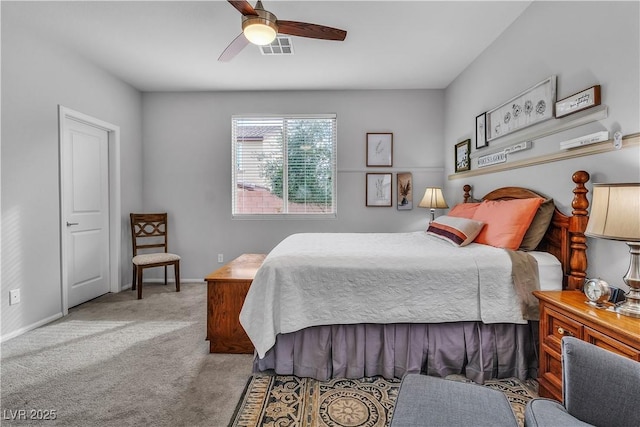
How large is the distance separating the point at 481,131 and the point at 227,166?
3.22 metres

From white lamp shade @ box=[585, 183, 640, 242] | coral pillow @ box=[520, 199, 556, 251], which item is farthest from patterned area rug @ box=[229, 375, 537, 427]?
white lamp shade @ box=[585, 183, 640, 242]

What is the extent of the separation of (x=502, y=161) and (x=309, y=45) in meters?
2.17

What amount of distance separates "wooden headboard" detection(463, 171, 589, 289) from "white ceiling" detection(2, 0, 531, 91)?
1666 mm

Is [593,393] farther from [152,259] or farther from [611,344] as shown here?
[152,259]

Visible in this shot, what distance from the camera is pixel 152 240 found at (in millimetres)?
4262

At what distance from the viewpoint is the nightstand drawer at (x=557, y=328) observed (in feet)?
4.91

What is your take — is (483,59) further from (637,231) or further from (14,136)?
(14,136)

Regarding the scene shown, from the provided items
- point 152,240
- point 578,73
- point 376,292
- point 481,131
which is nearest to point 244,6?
point 376,292

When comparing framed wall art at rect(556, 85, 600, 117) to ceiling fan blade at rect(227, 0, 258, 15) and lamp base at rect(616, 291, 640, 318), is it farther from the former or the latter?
ceiling fan blade at rect(227, 0, 258, 15)

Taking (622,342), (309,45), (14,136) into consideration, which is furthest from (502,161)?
(14,136)

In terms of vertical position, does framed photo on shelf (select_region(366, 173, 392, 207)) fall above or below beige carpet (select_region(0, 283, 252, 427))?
above

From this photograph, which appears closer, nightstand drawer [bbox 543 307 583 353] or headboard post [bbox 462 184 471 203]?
nightstand drawer [bbox 543 307 583 353]

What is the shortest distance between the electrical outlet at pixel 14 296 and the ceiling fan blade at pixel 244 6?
115 inches

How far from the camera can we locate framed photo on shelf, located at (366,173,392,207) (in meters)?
4.22
